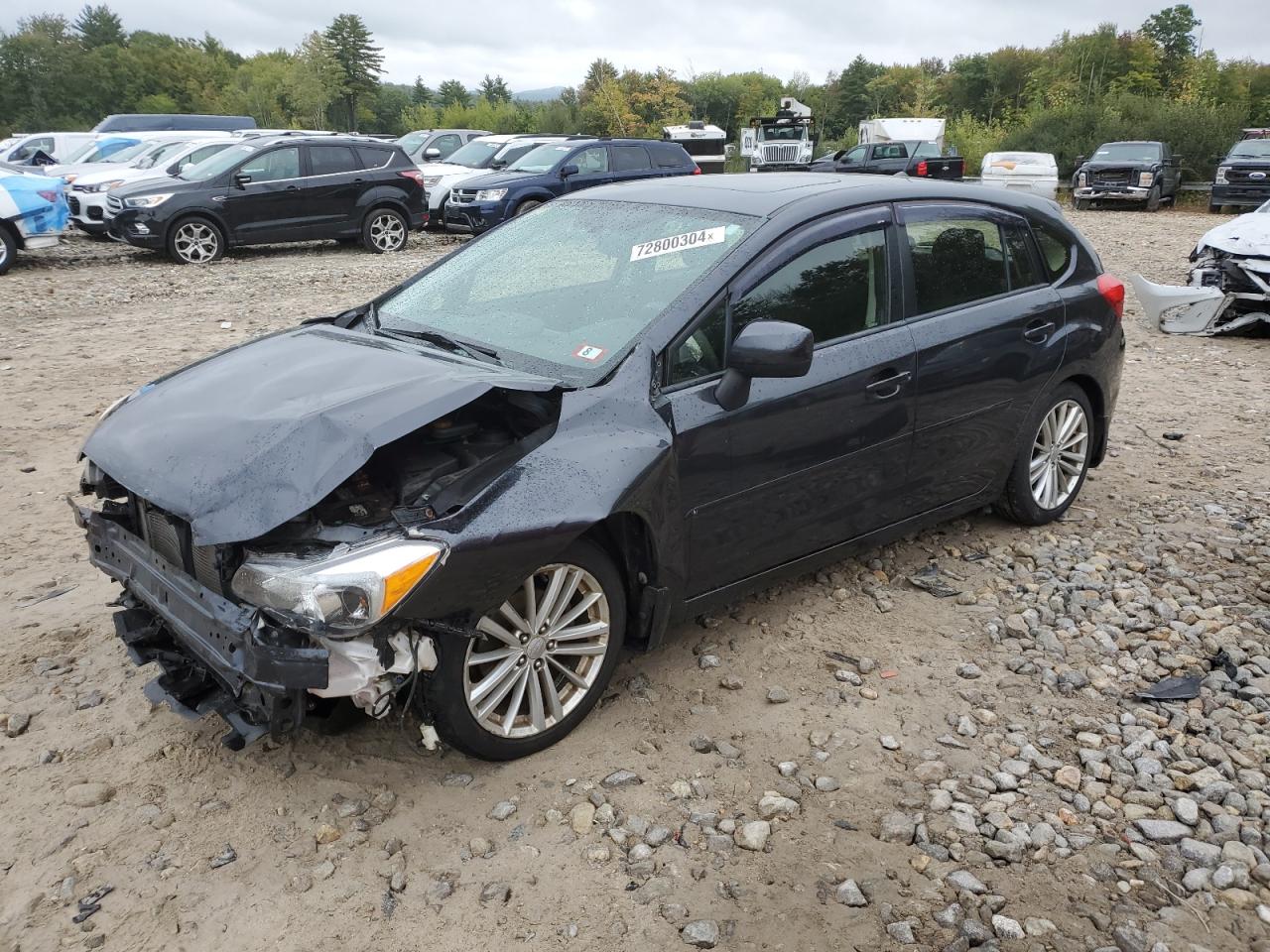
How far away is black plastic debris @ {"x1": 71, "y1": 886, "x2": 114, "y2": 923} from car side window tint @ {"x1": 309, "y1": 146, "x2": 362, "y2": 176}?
44.6ft

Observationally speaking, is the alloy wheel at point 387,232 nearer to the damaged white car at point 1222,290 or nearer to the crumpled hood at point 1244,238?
the damaged white car at point 1222,290

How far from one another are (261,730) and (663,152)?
1574 cm

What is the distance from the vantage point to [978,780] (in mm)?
3225

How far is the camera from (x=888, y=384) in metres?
4.01

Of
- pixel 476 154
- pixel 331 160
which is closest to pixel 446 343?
pixel 331 160

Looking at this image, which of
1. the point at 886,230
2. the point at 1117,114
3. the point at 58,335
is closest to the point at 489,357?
the point at 886,230

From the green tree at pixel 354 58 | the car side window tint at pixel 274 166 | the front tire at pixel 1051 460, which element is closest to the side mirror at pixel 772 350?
the front tire at pixel 1051 460

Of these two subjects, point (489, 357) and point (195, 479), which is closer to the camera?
point (195, 479)

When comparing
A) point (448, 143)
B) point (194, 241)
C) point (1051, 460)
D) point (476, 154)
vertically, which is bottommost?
point (1051, 460)

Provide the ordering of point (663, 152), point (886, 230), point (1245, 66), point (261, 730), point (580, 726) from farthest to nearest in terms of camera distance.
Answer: point (1245, 66) → point (663, 152) → point (886, 230) → point (580, 726) → point (261, 730)

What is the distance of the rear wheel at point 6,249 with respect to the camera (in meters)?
12.8

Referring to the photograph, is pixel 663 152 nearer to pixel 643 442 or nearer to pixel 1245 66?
pixel 643 442

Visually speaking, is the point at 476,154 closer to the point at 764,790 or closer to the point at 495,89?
the point at 764,790

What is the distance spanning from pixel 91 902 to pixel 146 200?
505 inches
